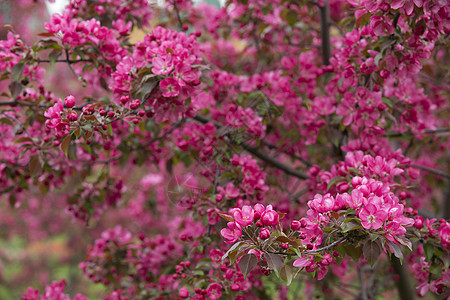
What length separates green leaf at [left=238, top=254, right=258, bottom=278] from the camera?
1.18m

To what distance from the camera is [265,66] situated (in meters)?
3.79

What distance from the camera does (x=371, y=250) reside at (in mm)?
1268

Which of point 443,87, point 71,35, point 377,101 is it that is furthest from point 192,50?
point 443,87

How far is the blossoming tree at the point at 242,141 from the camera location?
1.31 meters

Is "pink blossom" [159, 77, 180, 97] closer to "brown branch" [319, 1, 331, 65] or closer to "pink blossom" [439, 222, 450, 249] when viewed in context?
"pink blossom" [439, 222, 450, 249]

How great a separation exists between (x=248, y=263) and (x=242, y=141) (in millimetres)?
1066

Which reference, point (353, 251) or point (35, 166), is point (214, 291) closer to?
point (353, 251)

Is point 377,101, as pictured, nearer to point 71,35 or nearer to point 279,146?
point 279,146

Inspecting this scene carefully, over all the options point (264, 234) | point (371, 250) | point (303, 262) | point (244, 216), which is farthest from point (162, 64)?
point (371, 250)

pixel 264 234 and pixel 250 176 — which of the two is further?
pixel 250 176

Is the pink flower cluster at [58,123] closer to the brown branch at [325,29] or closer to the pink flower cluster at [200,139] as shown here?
the pink flower cluster at [200,139]

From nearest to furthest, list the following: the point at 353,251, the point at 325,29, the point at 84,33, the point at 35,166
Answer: the point at 353,251 < the point at 84,33 < the point at 35,166 < the point at 325,29

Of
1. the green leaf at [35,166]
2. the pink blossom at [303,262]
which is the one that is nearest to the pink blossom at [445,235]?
the pink blossom at [303,262]

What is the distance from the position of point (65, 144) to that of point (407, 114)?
5.68ft
